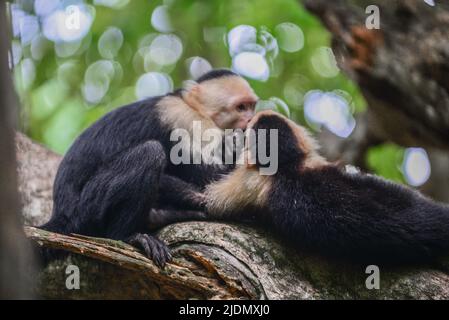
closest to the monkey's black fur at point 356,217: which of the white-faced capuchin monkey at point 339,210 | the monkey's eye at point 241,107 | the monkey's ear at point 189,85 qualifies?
the white-faced capuchin monkey at point 339,210

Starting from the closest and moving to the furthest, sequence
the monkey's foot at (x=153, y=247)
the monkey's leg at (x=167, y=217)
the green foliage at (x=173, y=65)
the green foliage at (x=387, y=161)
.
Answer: the monkey's foot at (x=153, y=247) → the monkey's leg at (x=167, y=217) → the green foliage at (x=387, y=161) → the green foliage at (x=173, y=65)

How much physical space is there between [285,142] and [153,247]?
5.84ft

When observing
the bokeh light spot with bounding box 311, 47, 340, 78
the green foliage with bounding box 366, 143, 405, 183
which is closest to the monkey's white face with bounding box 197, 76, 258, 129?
the green foliage with bounding box 366, 143, 405, 183

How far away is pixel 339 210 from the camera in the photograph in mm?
5613

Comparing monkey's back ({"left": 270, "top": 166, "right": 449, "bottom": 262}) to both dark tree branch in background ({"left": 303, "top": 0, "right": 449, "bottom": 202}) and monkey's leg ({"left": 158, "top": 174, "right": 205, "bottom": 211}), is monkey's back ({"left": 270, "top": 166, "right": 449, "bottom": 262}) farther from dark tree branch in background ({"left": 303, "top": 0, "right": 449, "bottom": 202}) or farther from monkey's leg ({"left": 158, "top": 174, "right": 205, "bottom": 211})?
dark tree branch in background ({"left": 303, "top": 0, "right": 449, "bottom": 202})

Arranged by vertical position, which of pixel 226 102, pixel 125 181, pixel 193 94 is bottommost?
pixel 125 181

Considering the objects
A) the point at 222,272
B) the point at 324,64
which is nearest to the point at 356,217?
the point at 222,272

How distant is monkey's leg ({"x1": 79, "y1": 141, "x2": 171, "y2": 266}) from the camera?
610 cm

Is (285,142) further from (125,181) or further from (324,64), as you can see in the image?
(324,64)

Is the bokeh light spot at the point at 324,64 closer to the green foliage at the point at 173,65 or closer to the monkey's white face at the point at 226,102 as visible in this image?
the green foliage at the point at 173,65

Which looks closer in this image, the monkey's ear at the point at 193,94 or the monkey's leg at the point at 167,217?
the monkey's leg at the point at 167,217

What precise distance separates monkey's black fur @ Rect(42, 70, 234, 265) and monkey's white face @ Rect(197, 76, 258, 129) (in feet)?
3.68

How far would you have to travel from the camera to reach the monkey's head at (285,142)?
20.0 feet

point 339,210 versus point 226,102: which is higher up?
point 226,102
